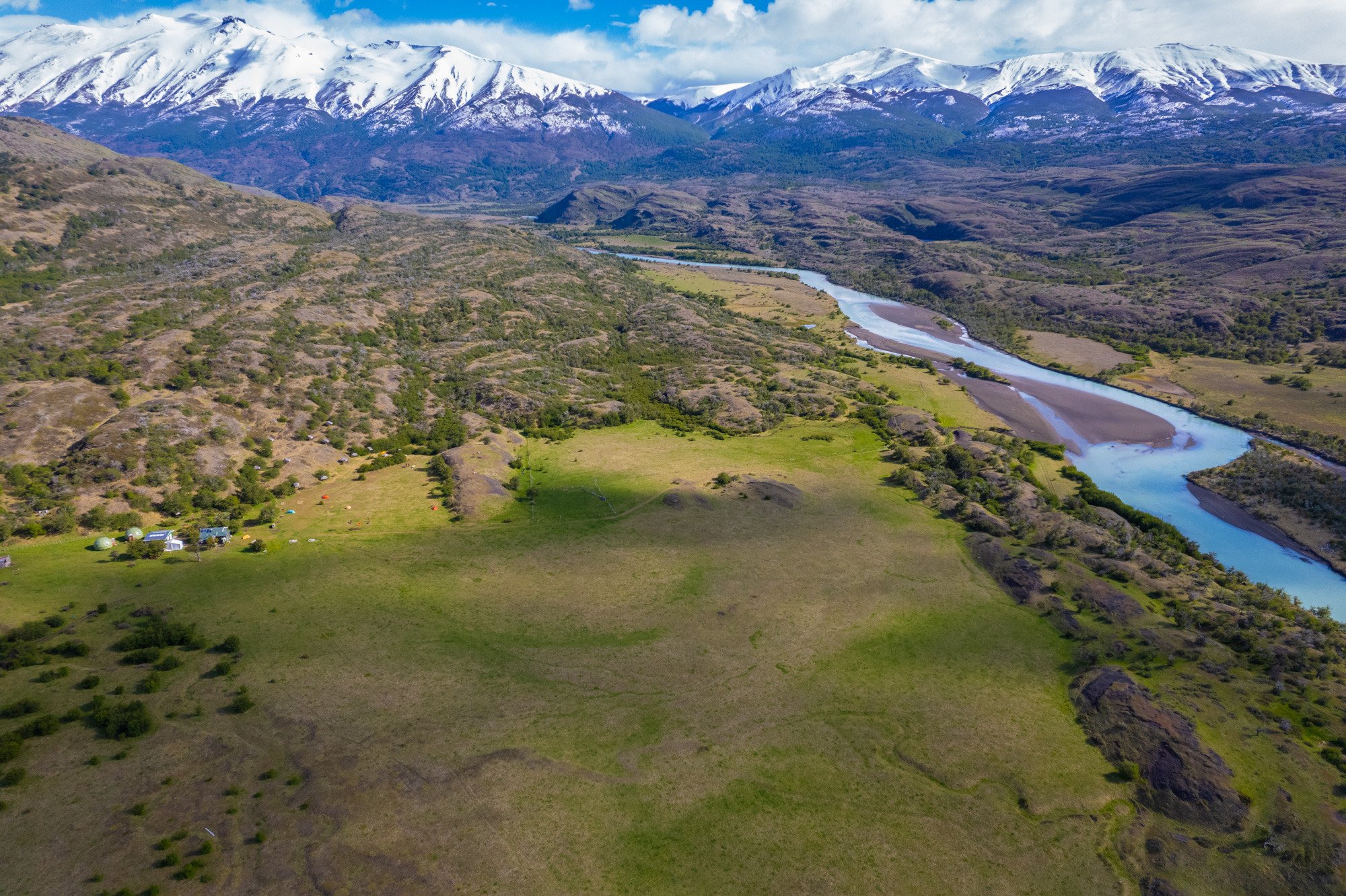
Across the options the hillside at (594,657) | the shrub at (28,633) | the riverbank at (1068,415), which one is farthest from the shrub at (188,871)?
the riverbank at (1068,415)

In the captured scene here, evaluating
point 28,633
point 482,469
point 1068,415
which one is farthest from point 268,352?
point 1068,415

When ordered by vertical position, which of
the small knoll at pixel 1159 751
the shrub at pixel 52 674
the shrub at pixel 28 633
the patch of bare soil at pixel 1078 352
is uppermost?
the patch of bare soil at pixel 1078 352

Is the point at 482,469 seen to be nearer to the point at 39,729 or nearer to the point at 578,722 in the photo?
the point at 578,722

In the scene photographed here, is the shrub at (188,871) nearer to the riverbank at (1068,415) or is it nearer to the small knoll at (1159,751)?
the small knoll at (1159,751)

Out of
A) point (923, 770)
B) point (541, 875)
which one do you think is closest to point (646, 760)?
point (541, 875)

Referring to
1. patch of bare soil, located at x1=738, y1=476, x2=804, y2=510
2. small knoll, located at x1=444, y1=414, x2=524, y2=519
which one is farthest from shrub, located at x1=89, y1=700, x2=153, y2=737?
patch of bare soil, located at x1=738, y1=476, x2=804, y2=510

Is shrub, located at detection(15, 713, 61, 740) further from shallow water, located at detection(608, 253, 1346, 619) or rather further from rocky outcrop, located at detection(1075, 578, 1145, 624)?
shallow water, located at detection(608, 253, 1346, 619)
